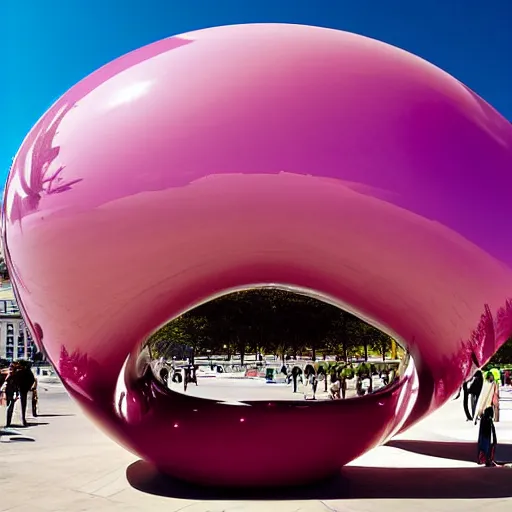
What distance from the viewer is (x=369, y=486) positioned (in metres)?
7.04

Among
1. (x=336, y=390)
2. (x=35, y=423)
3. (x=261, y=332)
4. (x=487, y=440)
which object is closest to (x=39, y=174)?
(x=261, y=332)

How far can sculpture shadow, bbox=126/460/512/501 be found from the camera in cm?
651

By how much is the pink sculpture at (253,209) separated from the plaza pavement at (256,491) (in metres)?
0.38

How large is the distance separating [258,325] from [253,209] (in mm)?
2991

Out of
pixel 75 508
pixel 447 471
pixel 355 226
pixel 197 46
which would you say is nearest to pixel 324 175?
pixel 355 226

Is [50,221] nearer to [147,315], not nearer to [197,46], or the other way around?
[147,315]

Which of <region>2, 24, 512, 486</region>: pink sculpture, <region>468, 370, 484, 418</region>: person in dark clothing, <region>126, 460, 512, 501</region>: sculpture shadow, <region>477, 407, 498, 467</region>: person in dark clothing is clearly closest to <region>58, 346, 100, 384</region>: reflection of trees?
<region>2, 24, 512, 486</region>: pink sculpture

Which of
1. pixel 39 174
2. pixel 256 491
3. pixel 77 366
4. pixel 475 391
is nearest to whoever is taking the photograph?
pixel 39 174

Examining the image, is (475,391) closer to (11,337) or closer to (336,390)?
(336,390)

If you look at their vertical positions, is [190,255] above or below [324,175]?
below

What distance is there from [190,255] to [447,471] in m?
4.37

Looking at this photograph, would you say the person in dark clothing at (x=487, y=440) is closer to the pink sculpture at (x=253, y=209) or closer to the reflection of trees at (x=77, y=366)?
the pink sculpture at (x=253, y=209)

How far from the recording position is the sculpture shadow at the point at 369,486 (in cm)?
651

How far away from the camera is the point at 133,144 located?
211 inches
